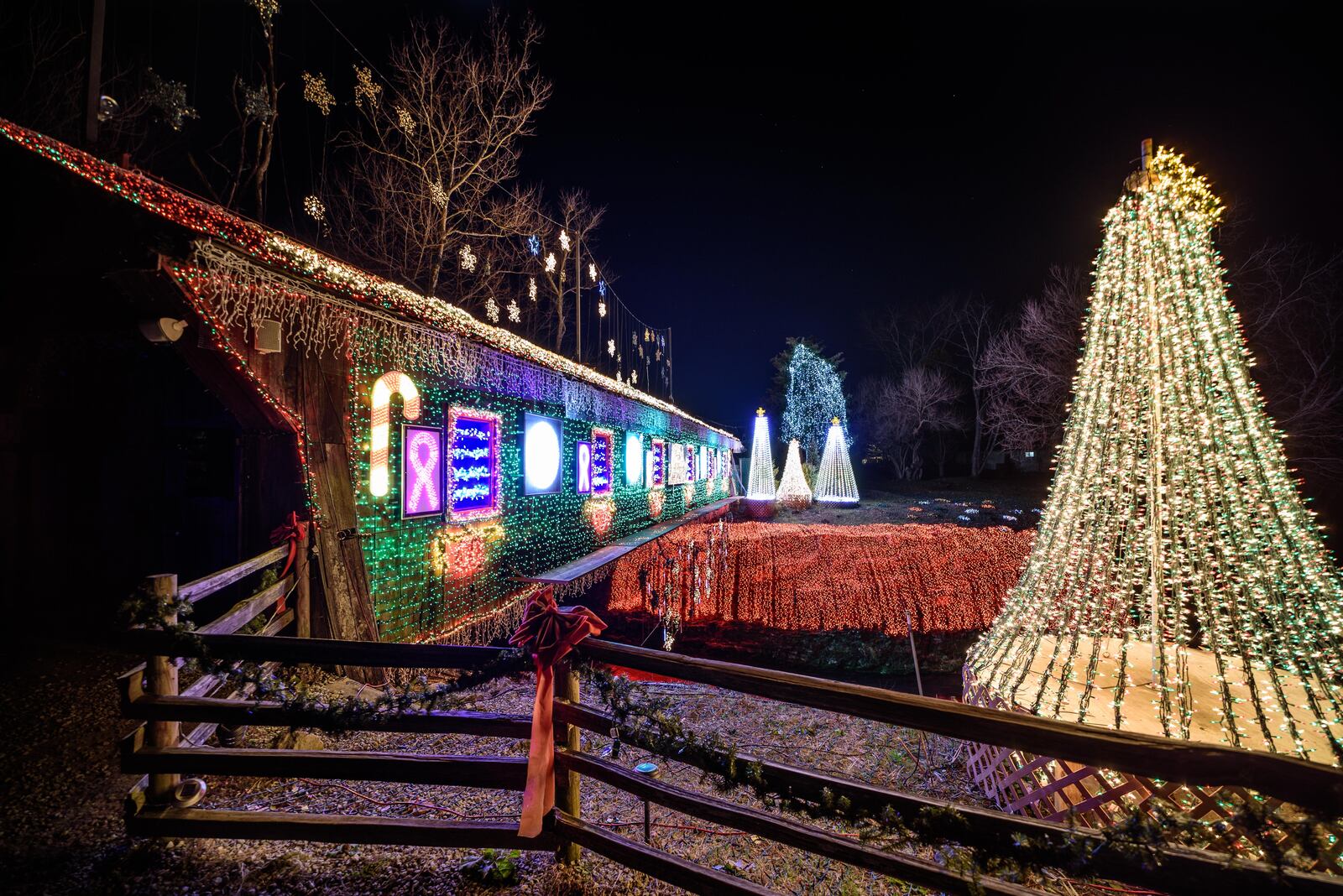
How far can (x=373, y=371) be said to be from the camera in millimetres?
5285

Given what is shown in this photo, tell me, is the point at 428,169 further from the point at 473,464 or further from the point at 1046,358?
the point at 1046,358

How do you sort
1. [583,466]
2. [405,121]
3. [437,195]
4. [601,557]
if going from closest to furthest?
[601,557], [583,466], [405,121], [437,195]

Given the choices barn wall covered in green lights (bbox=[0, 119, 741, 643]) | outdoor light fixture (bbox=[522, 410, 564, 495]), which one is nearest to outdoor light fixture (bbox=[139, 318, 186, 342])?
barn wall covered in green lights (bbox=[0, 119, 741, 643])

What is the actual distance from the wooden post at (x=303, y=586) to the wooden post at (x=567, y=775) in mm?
3162

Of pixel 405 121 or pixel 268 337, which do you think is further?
pixel 405 121

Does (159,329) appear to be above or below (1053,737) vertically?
above

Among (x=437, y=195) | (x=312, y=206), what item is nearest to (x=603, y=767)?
(x=312, y=206)

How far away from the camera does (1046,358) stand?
65.9ft

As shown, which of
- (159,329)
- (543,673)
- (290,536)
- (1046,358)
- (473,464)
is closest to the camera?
(543,673)

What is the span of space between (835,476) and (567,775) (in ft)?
87.6

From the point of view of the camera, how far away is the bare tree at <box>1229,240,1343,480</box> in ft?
45.6

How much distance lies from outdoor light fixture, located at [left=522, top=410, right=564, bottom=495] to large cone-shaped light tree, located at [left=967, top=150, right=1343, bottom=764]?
6107mm

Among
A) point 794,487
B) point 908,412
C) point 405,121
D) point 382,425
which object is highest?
point 405,121

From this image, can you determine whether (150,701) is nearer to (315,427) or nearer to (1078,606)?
(315,427)
